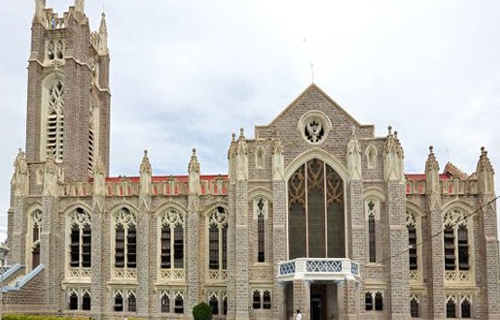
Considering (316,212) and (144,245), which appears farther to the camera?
(144,245)

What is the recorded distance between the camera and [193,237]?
3916 centimetres

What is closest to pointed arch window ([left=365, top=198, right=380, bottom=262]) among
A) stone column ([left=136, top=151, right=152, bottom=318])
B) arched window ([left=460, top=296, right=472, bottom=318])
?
arched window ([left=460, top=296, right=472, bottom=318])

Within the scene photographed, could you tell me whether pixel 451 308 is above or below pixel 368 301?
below

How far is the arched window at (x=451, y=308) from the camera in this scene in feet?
125

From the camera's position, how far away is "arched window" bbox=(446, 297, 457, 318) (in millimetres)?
37969

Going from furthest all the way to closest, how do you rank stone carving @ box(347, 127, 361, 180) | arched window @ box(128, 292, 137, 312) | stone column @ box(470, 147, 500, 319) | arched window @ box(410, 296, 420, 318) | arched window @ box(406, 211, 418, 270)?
arched window @ box(128, 292, 137, 312) → arched window @ box(406, 211, 418, 270) → arched window @ box(410, 296, 420, 318) → stone carving @ box(347, 127, 361, 180) → stone column @ box(470, 147, 500, 319)

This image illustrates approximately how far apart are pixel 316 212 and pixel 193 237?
7560 mm

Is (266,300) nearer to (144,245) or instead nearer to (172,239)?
(172,239)

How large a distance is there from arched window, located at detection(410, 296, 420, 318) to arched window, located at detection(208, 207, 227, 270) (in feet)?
37.2

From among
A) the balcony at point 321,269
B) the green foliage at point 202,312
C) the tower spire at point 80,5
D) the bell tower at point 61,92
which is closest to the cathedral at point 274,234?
the balcony at point 321,269

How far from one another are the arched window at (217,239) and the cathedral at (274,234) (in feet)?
0.21

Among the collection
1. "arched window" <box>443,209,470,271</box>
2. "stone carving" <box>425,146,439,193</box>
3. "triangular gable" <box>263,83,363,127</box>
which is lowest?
"arched window" <box>443,209,470,271</box>

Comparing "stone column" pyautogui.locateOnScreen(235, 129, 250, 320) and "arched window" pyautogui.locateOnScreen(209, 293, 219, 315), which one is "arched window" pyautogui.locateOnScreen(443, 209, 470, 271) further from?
"arched window" pyautogui.locateOnScreen(209, 293, 219, 315)

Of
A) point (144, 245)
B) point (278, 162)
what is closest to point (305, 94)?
point (278, 162)
